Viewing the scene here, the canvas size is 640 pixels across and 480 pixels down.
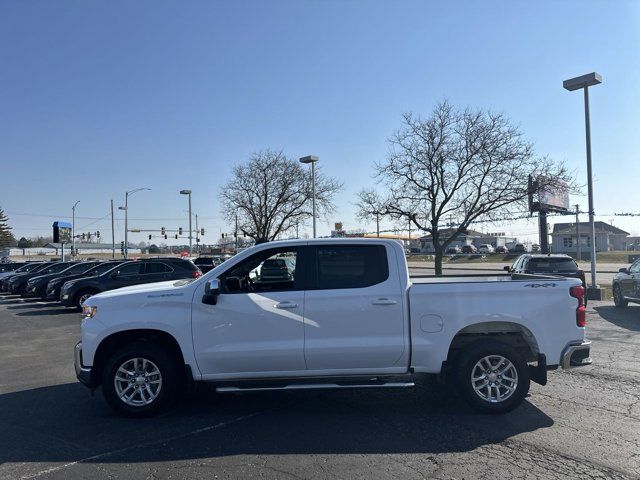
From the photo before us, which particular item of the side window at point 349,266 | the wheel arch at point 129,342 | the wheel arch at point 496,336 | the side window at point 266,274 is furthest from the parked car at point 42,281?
the wheel arch at point 496,336

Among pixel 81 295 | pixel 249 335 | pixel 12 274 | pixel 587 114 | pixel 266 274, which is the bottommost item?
pixel 81 295

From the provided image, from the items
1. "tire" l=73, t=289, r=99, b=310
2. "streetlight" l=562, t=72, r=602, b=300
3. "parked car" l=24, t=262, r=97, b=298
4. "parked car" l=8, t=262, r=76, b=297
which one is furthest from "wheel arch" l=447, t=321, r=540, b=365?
"parked car" l=8, t=262, r=76, b=297

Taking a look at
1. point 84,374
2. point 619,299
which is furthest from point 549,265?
point 84,374

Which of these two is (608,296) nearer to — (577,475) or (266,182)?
(577,475)

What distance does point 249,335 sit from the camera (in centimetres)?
584

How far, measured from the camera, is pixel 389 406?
6.29 meters

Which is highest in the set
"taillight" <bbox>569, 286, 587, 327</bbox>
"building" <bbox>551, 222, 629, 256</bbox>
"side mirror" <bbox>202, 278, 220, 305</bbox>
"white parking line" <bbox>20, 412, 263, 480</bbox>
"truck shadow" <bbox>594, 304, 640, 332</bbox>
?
"building" <bbox>551, 222, 629, 256</bbox>

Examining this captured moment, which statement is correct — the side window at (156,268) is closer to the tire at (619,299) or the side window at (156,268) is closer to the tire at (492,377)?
the tire at (492,377)

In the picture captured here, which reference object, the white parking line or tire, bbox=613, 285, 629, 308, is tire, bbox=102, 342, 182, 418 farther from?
tire, bbox=613, 285, 629, 308

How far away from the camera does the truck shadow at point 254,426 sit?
195 inches

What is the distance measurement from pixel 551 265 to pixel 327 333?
11508 millimetres

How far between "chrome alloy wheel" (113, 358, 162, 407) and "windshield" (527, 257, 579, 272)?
12.3 metres

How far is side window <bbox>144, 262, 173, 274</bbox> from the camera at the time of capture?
668 inches

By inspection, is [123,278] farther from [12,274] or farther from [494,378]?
[12,274]
